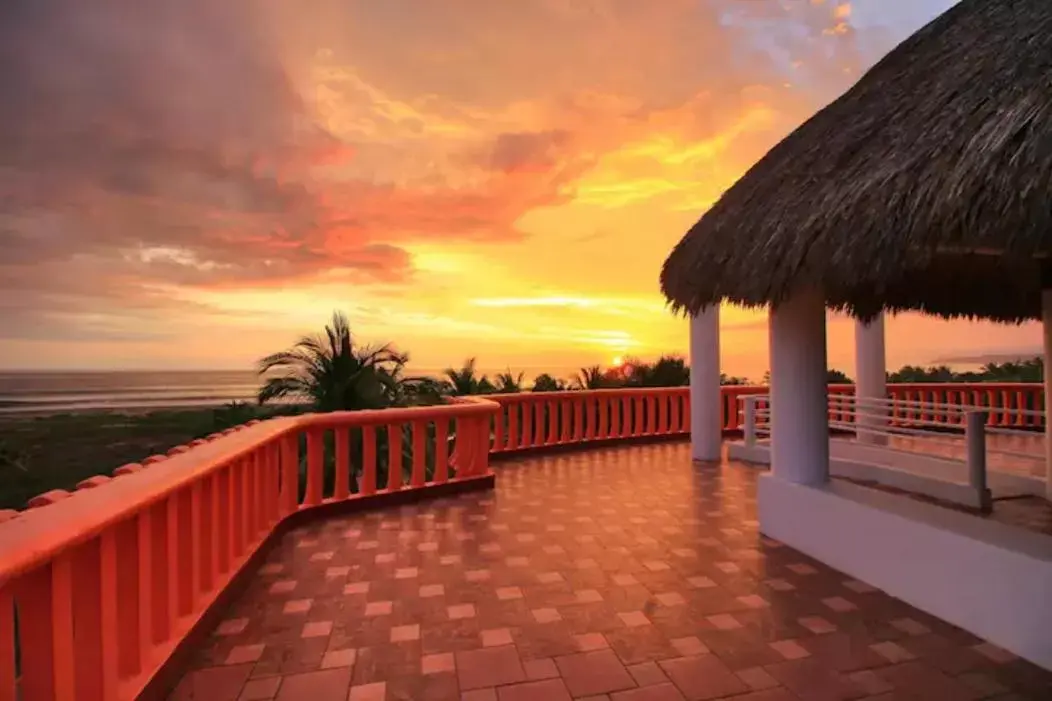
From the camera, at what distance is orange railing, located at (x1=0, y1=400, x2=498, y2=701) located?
4.76ft

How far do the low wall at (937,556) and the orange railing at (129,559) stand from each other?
3.53m

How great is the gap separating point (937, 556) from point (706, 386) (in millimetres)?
4588

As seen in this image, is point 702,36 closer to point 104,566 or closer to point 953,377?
point 104,566

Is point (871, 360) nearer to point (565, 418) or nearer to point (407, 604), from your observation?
Result: point (565, 418)

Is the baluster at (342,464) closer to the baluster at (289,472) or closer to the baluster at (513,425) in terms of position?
the baluster at (289,472)

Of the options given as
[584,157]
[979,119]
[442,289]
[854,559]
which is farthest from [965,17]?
[442,289]

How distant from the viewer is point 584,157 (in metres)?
8.14

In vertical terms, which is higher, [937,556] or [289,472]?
[289,472]

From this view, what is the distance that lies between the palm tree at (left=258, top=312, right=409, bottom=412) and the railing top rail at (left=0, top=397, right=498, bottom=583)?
4094 mm

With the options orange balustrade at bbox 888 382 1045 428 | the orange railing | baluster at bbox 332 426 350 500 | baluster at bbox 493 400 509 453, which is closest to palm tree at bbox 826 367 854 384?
orange balustrade at bbox 888 382 1045 428

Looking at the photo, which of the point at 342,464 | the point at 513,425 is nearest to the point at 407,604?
the point at 342,464

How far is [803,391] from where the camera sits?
409 cm

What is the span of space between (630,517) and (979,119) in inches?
136

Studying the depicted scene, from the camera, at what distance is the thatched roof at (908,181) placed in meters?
2.30
